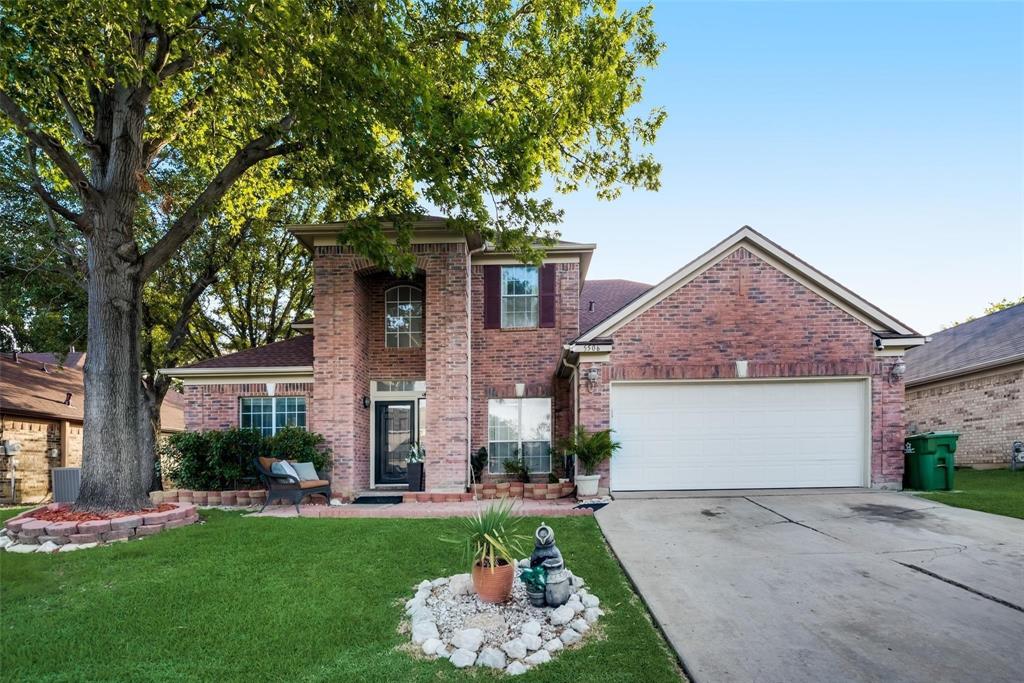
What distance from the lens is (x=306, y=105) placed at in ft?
30.2

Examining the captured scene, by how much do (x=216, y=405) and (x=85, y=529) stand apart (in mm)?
5658

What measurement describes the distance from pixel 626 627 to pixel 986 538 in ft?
17.4

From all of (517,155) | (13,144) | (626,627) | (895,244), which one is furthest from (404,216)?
(895,244)

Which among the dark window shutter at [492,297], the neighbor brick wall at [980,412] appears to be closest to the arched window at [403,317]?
the dark window shutter at [492,297]

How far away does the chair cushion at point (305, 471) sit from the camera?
11.0m

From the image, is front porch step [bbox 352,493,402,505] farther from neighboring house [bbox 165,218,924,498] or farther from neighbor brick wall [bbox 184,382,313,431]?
neighbor brick wall [bbox 184,382,313,431]

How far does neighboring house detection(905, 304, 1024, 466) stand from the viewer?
14141 millimetres

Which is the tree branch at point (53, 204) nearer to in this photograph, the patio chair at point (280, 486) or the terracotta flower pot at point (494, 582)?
the patio chair at point (280, 486)

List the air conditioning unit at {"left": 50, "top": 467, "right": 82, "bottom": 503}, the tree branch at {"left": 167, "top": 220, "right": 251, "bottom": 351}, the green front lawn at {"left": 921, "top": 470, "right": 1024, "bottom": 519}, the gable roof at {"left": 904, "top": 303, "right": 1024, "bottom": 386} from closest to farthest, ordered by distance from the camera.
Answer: the green front lawn at {"left": 921, "top": 470, "right": 1024, "bottom": 519}, the gable roof at {"left": 904, "top": 303, "right": 1024, "bottom": 386}, the air conditioning unit at {"left": 50, "top": 467, "right": 82, "bottom": 503}, the tree branch at {"left": 167, "top": 220, "right": 251, "bottom": 351}

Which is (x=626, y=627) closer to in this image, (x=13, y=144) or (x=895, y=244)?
(x=895, y=244)

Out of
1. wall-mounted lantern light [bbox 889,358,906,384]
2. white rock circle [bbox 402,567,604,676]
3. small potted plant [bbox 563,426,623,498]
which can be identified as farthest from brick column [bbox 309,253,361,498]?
wall-mounted lantern light [bbox 889,358,906,384]

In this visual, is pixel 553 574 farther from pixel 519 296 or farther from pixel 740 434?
pixel 519 296

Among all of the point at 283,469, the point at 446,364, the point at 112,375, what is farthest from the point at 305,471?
the point at 112,375

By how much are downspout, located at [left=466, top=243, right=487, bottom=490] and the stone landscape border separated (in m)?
5.62
